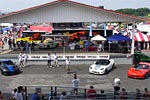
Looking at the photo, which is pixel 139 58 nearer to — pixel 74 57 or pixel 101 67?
pixel 74 57

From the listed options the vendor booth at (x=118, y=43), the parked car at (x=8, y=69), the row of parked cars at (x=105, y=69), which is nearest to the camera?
the row of parked cars at (x=105, y=69)

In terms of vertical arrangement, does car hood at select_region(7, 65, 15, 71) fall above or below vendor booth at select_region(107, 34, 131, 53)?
below

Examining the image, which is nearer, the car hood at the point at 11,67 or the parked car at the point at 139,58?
the car hood at the point at 11,67

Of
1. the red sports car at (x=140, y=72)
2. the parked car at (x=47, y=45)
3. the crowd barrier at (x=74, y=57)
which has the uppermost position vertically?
the parked car at (x=47, y=45)

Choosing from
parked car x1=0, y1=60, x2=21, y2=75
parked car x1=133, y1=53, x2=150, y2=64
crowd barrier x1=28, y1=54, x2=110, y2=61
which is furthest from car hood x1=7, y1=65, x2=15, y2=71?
parked car x1=133, y1=53, x2=150, y2=64

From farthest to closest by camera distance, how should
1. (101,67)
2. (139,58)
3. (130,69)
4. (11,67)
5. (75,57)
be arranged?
1. (75,57)
2. (139,58)
3. (101,67)
4. (11,67)
5. (130,69)

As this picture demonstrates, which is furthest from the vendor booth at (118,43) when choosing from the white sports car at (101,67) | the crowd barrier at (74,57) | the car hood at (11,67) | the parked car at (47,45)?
the car hood at (11,67)

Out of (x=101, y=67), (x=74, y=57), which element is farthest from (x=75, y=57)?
(x=101, y=67)

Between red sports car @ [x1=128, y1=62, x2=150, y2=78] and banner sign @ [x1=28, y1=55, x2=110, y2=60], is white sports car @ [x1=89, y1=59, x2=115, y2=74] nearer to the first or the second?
red sports car @ [x1=128, y1=62, x2=150, y2=78]

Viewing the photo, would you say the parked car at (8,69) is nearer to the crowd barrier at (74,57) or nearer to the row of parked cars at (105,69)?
the row of parked cars at (105,69)

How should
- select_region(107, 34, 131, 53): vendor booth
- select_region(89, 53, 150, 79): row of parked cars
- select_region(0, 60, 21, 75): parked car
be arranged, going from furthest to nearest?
select_region(107, 34, 131, 53): vendor booth
select_region(0, 60, 21, 75): parked car
select_region(89, 53, 150, 79): row of parked cars

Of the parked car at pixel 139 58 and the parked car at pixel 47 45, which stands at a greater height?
the parked car at pixel 47 45

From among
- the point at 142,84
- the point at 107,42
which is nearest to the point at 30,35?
the point at 107,42

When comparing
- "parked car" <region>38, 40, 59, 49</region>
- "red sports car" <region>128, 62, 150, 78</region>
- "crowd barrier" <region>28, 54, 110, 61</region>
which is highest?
"parked car" <region>38, 40, 59, 49</region>
